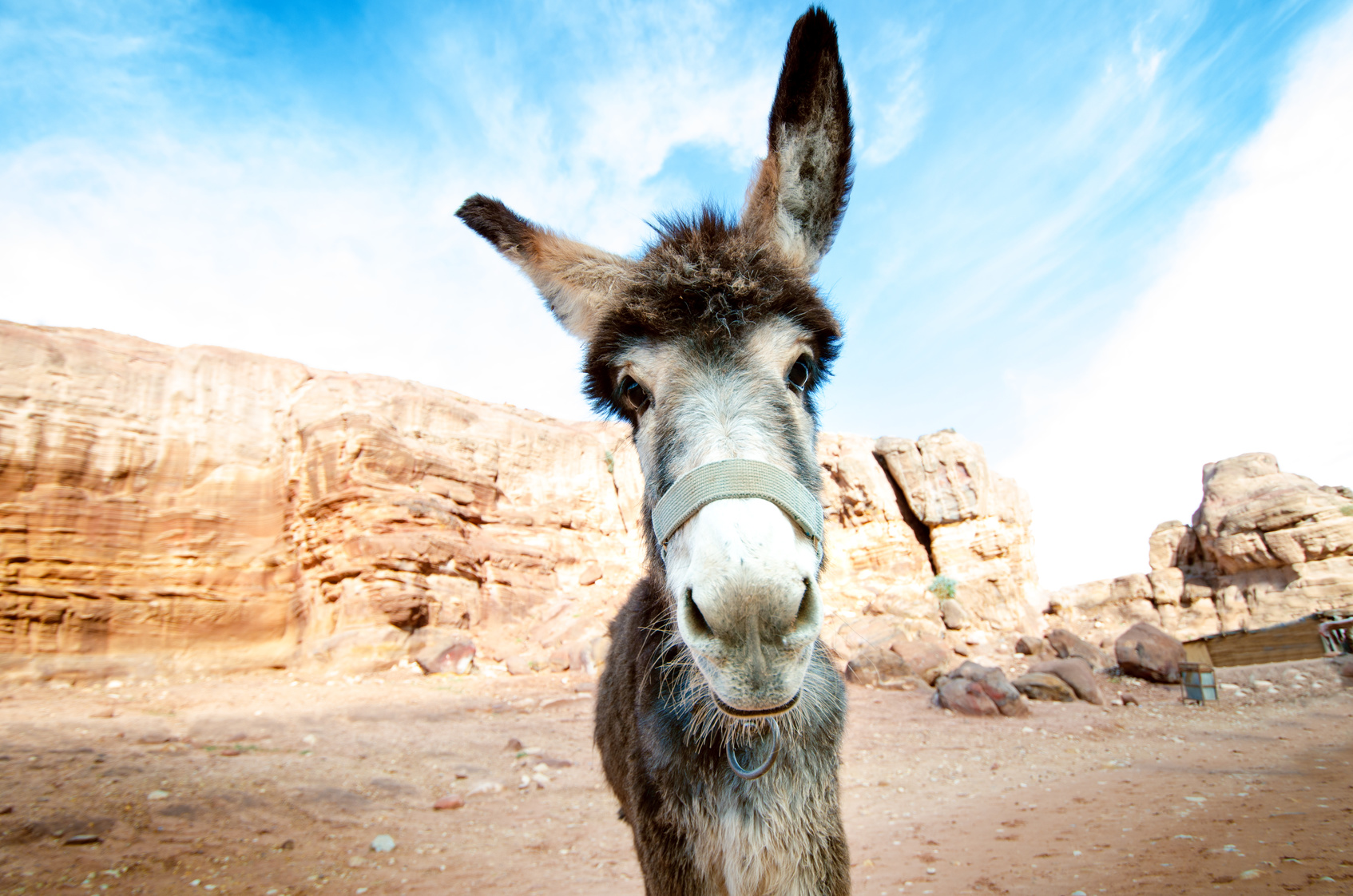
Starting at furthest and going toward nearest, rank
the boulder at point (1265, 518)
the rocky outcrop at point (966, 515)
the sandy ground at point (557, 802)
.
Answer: the rocky outcrop at point (966, 515)
the boulder at point (1265, 518)
the sandy ground at point (557, 802)

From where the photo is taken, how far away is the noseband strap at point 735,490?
1648 millimetres

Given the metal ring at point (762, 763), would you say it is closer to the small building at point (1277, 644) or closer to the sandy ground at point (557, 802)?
the sandy ground at point (557, 802)

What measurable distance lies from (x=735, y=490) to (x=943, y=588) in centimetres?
3313

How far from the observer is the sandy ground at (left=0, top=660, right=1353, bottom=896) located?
3.92 metres

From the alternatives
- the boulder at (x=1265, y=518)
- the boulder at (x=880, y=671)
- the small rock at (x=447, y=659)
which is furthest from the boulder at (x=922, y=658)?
the boulder at (x=1265, y=518)

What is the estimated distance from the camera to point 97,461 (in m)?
16.9

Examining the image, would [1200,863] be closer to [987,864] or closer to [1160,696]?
[987,864]

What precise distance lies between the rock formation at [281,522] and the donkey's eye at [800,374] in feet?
34.0

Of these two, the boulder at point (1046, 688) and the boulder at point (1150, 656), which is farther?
the boulder at point (1150, 656)

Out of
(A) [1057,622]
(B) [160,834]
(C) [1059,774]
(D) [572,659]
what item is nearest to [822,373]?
(B) [160,834]

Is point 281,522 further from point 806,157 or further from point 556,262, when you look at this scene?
point 806,157

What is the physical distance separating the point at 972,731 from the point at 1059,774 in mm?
3020

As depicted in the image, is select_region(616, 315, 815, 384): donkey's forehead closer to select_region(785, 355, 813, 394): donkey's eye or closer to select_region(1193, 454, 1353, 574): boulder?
select_region(785, 355, 813, 394): donkey's eye

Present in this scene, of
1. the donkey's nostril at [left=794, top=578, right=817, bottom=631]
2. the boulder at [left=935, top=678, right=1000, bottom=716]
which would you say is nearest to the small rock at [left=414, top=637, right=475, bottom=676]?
the boulder at [left=935, top=678, right=1000, bottom=716]
